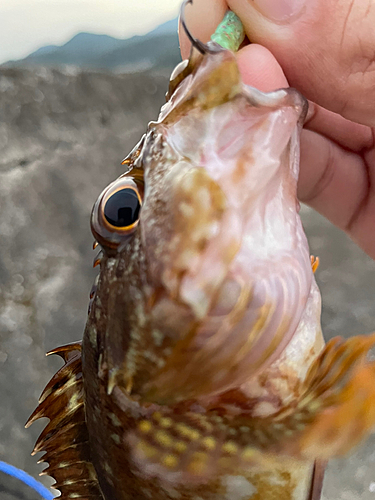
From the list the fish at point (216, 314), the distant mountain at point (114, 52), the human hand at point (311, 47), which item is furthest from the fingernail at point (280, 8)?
the distant mountain at point (114, 52)

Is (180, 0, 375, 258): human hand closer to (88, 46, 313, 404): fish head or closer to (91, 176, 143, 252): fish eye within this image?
(88, 46, 313, 404): fish head

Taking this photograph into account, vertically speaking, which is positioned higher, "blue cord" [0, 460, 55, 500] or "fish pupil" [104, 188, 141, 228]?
"fish pupil" [104, 188, 141, 228]

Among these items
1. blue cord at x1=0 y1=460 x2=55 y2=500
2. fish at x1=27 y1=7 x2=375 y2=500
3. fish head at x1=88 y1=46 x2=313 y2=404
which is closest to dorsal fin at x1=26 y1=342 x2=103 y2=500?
fish at x1=27 y1=7 x2=375 y2=500

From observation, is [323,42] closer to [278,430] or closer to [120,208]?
[120,208]

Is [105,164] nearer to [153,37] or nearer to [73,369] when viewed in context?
[153,37]

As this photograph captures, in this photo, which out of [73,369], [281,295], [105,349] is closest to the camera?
[281,295]

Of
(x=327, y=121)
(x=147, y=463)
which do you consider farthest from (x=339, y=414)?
(x=327, y=121)

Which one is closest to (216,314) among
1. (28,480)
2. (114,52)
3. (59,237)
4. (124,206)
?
(124,206)
